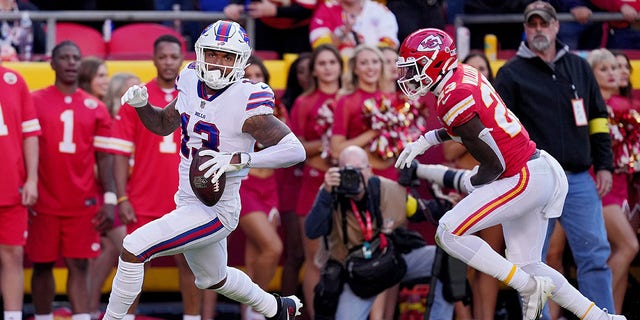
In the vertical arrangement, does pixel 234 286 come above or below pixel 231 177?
below

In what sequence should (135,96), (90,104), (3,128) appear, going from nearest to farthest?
(135,96), (3,128), (90,104)

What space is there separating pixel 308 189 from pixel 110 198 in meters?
1.42

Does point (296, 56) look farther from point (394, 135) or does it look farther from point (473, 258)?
A: point (473, 258)

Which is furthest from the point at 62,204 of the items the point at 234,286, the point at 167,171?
the point at 234,286

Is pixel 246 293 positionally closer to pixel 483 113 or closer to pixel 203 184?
pixel 203 184

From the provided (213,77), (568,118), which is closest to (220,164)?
(213,77)

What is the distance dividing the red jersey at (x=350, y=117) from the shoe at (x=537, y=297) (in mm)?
2427

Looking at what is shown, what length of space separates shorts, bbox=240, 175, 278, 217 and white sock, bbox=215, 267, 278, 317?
161 centimetres

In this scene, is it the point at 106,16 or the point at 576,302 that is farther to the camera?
the point at 106,16

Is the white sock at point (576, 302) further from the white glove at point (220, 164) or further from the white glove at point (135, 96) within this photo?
the white glove at point (135, 96)

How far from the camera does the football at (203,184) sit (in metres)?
7.09

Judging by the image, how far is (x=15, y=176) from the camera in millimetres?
8938

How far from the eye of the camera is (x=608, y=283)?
8.52 m

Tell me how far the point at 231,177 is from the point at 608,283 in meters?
2.68
